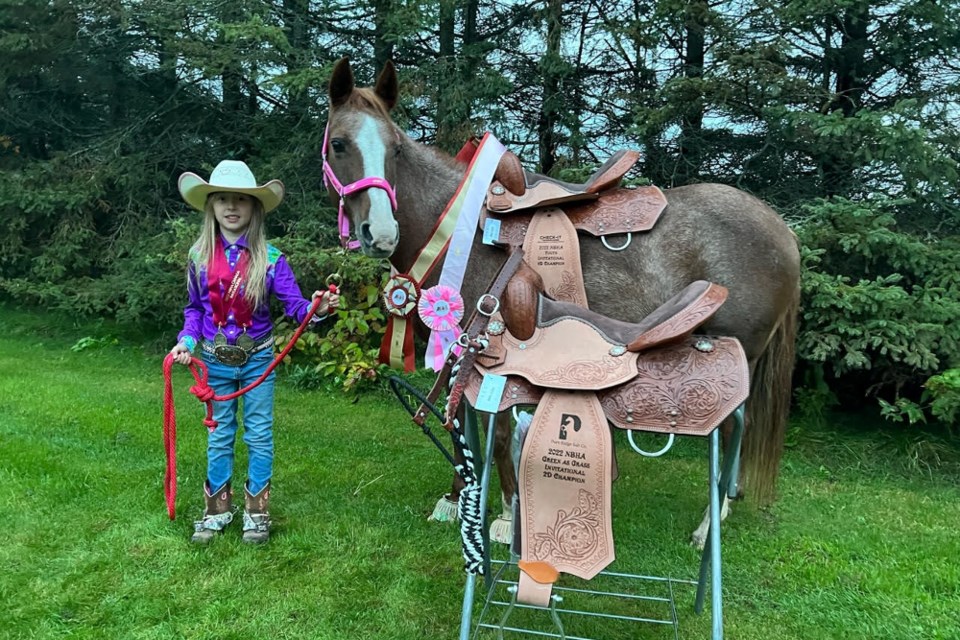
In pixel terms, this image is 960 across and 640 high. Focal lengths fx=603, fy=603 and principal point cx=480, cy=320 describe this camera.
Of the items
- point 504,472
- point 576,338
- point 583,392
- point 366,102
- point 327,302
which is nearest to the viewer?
point 583,392

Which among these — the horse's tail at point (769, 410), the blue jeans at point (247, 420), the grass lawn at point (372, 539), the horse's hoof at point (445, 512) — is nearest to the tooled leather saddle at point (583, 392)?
the grass lawn at point (372, 539)

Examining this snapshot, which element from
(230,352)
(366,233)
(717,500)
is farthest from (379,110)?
(717,500)

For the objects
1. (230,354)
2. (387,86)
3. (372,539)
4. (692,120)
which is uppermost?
(692,120)

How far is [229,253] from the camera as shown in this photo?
2.55 m

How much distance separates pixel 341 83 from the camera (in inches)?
102

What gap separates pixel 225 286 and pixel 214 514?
107 centimetres

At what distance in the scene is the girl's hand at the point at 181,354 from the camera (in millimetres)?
2393

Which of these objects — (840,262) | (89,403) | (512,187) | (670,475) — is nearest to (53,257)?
(89,403)

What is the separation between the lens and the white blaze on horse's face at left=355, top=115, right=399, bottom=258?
2.41 meters

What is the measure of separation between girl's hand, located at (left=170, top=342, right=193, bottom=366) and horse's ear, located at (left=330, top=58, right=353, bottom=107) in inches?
47.5

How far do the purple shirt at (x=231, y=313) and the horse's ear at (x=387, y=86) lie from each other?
0.87 metres

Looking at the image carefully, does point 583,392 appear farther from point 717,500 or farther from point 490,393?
point 717,500

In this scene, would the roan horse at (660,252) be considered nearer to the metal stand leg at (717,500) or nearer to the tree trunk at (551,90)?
the metal stand leg at (717,500)

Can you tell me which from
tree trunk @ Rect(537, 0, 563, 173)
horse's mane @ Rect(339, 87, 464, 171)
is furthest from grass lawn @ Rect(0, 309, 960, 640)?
tree trunk @ Rect(537, 0, 563, 173)
